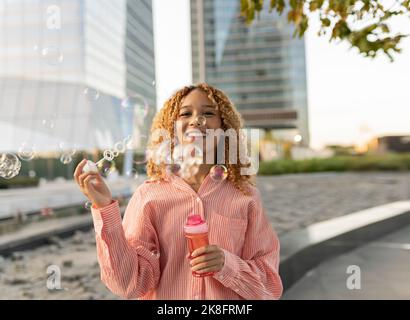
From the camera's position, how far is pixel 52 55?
211cm

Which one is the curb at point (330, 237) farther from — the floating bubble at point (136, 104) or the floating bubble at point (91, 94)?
the floating bubble at point (91, 94)

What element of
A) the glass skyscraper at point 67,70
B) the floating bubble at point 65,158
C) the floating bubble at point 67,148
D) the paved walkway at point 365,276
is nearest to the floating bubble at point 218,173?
the floating bubble at point 67,148

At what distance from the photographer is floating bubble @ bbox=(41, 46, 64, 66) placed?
2.11 metres

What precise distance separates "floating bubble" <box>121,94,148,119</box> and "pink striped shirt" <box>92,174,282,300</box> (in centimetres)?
99

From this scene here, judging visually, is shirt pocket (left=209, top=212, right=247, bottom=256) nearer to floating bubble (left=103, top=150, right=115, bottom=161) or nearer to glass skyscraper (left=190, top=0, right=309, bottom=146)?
floating bubble (left=103, top=150, right=115, bottom=161)

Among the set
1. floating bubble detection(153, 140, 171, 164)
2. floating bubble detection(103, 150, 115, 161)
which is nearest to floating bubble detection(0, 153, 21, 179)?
floating bubble detection(103, 150, 115, 161)

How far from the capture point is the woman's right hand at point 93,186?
942 mm

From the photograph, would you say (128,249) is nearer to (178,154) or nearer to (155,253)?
(155,253)

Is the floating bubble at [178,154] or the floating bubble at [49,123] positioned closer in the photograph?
the floating bubble at [178,154]

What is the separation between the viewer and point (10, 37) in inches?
818

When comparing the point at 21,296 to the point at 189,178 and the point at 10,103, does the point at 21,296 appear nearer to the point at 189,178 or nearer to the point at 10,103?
the point at 189,178

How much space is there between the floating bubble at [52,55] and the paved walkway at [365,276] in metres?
1.84

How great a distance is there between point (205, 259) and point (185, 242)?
0.14 m

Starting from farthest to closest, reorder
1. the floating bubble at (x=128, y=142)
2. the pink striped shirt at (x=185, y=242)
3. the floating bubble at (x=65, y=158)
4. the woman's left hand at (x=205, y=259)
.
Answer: the floating bubble at (x=65, y=158), the floating bubble at (x=128, y=142), the pink striped shirt at (x=185, y=242), the woman's left hand at (x=205, y=259)
